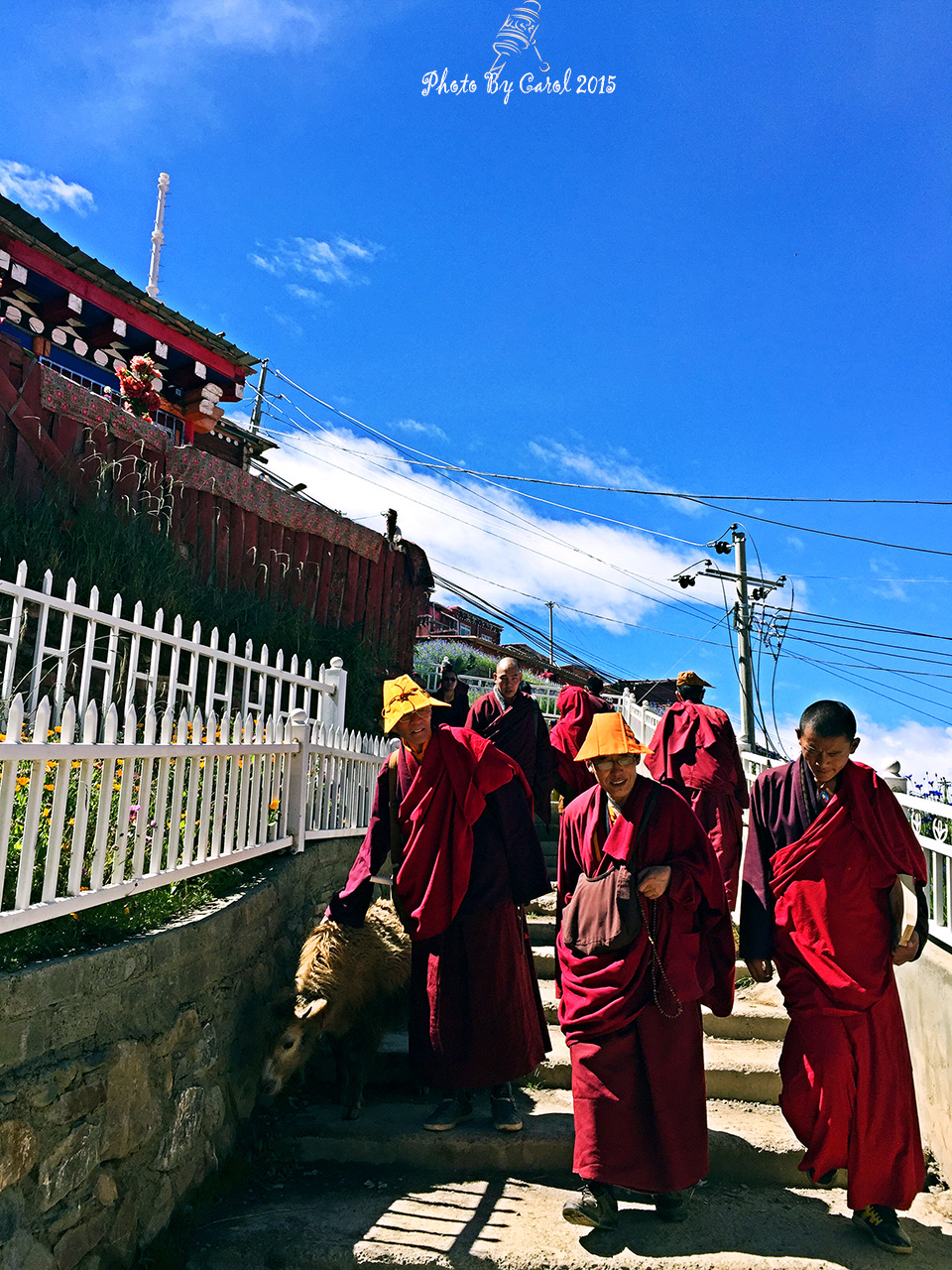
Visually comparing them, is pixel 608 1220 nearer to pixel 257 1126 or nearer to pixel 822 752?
pixel 257 1126

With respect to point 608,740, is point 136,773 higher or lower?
lower

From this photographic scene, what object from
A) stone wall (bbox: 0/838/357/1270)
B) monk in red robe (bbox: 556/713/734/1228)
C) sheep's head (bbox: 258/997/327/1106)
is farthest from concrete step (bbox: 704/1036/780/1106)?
stone wall (bbox: 0/838/357/1270)

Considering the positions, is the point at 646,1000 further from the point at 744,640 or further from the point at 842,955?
the point at 744,640

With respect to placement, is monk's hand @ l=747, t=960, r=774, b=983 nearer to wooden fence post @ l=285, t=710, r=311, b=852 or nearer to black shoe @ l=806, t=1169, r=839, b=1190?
black shoe @ l=806, t=1169, r=839, b=1190

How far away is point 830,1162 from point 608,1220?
2.61ft

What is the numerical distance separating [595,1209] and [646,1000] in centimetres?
76

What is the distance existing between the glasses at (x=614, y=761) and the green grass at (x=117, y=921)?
65.8 inches

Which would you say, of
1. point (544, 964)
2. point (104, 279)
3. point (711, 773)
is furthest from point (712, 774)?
point (104, 279)

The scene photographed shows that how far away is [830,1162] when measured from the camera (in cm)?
307

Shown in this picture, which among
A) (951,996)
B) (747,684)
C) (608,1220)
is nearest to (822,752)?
(951,996)

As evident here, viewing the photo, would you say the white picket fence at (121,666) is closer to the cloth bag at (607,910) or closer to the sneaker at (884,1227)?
the cloth bag at (607,910)

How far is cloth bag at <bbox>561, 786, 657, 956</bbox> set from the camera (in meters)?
3.04

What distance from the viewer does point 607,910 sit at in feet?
10.1

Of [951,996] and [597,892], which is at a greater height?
[597,892]
